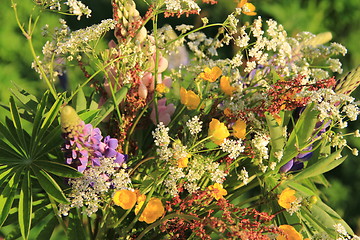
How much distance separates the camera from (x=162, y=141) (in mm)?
703

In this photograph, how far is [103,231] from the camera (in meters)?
0.77

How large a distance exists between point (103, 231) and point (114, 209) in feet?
0.14

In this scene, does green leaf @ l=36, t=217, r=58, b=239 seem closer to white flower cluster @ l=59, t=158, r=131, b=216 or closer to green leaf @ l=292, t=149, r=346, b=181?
white flower cluster @ l=59, t=158, r=131, b=216

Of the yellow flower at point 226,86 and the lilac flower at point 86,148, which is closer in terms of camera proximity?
the lilac flower at point 86,148

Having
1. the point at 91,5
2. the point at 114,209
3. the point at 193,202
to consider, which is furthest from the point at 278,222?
the point at 91,5

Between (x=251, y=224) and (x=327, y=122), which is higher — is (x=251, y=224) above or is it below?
below

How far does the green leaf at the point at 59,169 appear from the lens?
26.3 inches

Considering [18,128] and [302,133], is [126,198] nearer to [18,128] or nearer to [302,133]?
[18,128]

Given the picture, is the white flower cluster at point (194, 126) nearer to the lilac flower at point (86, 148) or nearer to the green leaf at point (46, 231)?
the lilac flower at point (86, 148)

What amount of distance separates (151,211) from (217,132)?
6.1 inches

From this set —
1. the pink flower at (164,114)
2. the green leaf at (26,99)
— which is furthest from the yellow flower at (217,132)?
the green leaf at (26,99)

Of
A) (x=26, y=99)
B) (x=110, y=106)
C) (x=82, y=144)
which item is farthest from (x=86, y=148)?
(x=26, y=99)

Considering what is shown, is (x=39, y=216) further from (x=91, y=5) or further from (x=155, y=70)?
(x=91, y=5)

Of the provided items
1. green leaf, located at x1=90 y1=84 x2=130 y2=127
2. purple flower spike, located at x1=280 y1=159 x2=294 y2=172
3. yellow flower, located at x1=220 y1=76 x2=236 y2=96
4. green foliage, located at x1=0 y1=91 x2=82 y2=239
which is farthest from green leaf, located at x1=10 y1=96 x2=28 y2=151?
purple flower spike, located at x1=280 y1=159 x2=294 y2=172
